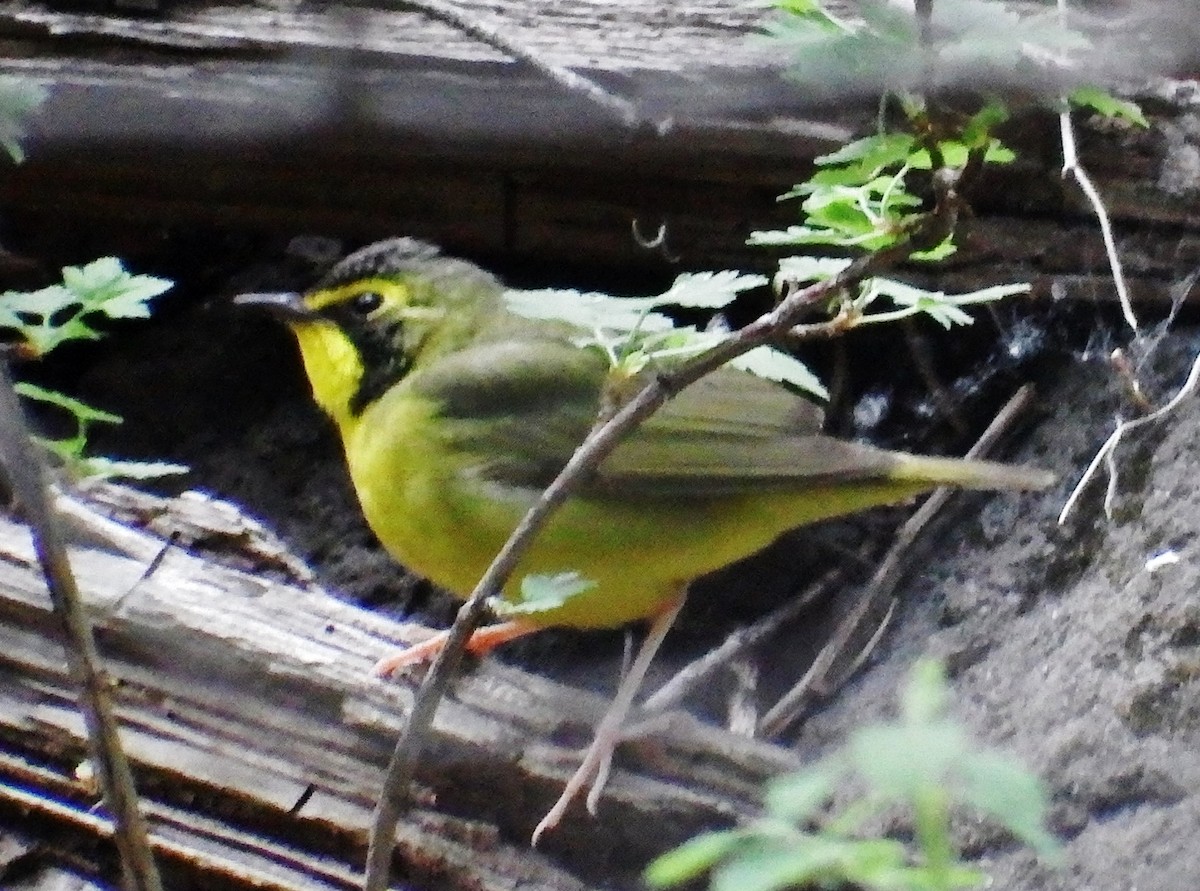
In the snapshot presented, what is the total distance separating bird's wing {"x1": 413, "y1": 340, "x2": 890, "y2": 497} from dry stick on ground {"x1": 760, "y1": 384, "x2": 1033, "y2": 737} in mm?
262

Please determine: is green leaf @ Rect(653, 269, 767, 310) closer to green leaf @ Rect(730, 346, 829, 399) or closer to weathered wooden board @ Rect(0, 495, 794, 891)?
green leaf @ Rect(730, 346, 829, 399)

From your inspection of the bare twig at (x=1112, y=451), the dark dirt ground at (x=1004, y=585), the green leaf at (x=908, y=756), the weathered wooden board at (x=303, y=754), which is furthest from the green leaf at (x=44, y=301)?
A: the bare twig at (x=1112, y=451)

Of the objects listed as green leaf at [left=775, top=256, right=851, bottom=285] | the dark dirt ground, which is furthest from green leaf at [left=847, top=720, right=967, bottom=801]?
the dark dirt ground

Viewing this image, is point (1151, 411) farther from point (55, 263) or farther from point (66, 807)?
point (55, 263)

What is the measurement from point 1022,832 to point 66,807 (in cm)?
131

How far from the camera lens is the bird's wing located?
5.98 feet

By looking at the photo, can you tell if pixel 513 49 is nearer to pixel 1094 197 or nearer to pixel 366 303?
pixel 366 303

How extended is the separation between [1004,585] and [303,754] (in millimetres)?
976

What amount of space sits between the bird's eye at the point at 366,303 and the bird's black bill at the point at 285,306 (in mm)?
66

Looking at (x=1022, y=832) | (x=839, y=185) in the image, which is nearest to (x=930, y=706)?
(x=1022, y=832)

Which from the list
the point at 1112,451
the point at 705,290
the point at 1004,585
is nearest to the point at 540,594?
the point at 705,290

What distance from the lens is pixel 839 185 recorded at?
1.19m

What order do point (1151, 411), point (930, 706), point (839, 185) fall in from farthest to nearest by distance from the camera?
1. point (1151, 411)
2. point (839, 185)
3. point (930, 706)

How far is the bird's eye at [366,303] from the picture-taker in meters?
2.04
